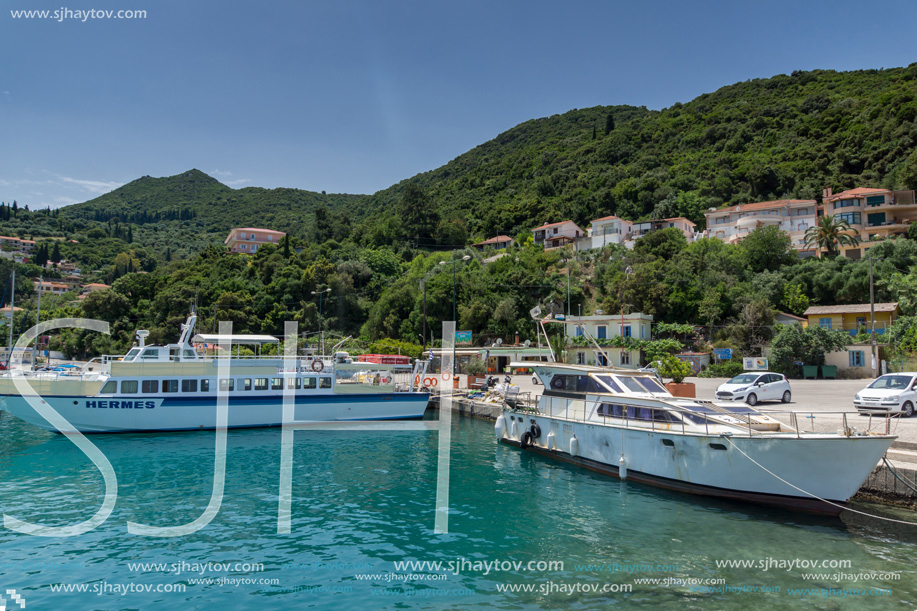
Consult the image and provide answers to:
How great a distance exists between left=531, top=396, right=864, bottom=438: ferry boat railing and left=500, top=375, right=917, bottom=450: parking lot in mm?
70

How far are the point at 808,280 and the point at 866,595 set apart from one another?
1821 inches

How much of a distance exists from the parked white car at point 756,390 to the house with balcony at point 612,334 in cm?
1693

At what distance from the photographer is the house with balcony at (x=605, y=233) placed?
7131cm

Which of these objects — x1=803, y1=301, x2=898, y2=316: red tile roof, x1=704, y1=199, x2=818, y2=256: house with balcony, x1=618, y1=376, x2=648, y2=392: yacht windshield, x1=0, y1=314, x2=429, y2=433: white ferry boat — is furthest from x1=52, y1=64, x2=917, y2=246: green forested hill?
x1=618, y1=376, x2=648, y2=392: yacht windshield

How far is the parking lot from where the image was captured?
45.6ft

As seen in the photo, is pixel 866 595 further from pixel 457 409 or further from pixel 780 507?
pixel 457 409

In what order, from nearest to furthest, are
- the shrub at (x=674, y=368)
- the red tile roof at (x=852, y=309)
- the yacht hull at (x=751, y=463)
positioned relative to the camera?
the yacht hull at (x=751, y=463) < the shrub at (x=674, y=368) < the red tile roof at (x=852, y=309)

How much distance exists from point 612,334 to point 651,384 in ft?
85.5

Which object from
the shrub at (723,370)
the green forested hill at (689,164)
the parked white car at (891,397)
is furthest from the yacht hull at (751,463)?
the green forested hill at (689,164)

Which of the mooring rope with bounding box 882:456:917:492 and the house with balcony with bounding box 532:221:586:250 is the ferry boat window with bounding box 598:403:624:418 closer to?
the mooring rope with bounding box 882:456:917:492

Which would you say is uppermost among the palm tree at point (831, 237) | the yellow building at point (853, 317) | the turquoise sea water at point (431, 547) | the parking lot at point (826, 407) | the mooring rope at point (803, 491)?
the palm tree at point (831, 237)

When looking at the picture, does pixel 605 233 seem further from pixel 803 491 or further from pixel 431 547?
pixel 431 547

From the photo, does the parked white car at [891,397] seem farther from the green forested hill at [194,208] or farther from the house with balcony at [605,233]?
the green forested hill at [194,208]

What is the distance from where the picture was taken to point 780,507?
12.6 meters
